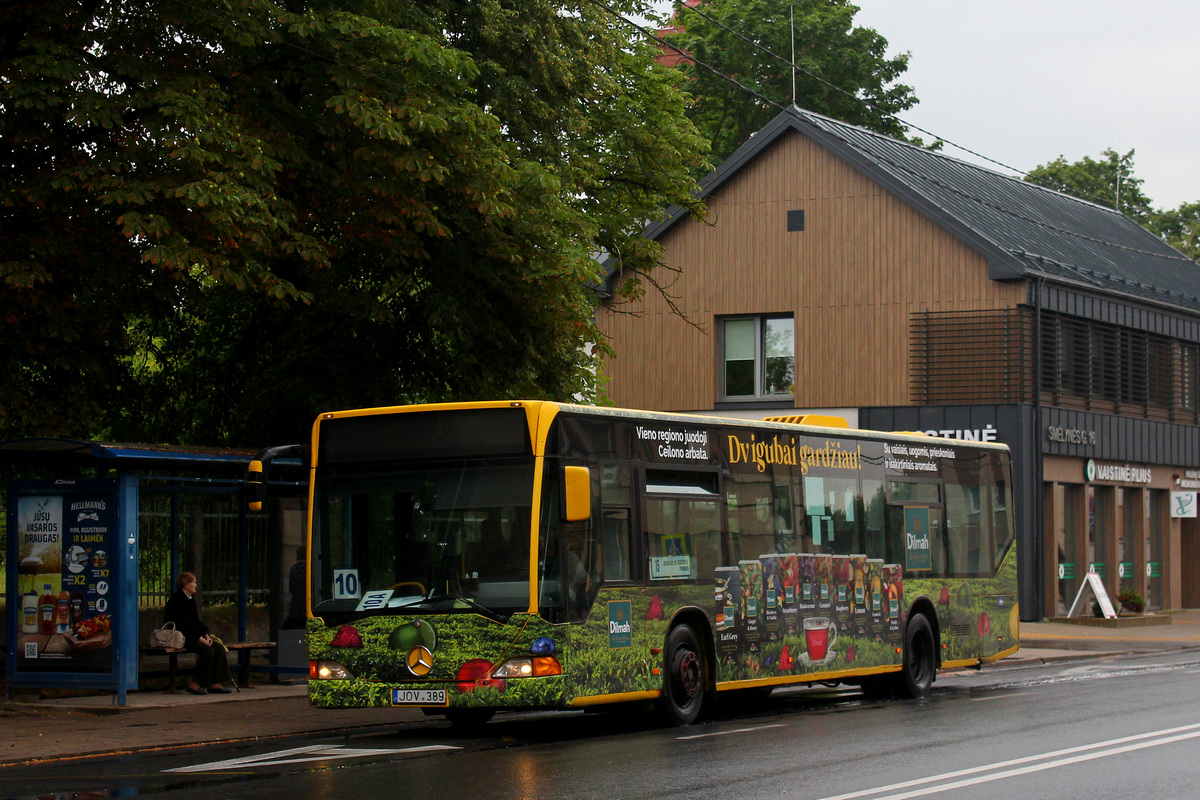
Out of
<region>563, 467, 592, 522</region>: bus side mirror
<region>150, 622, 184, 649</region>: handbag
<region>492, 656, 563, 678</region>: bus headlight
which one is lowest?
<region>150, 622, 184, 649</region>: handbag

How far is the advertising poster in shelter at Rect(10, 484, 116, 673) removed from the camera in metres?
16.6

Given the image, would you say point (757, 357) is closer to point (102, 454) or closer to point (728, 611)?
point (728, 611)

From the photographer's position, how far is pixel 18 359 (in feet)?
55.8

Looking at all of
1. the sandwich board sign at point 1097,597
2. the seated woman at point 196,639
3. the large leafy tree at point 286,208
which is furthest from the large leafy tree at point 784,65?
the seated woman at point 196,639

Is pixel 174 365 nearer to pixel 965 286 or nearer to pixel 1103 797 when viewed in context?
pixel 1103 797

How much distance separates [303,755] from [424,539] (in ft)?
6.37

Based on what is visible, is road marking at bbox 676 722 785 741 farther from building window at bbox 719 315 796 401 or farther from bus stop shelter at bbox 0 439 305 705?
building window at bbox 719 315 796 401

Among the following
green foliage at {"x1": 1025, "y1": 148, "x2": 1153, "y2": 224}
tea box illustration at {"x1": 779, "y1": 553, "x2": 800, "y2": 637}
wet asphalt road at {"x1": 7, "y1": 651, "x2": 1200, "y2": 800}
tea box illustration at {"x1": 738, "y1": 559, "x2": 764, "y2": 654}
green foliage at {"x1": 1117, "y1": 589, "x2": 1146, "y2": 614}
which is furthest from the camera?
green foliage at {"x1": 1025, "y1": 148, "x2": 1153, "y2": 224}

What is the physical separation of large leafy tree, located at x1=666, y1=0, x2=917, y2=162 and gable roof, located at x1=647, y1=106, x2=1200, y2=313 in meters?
9.56

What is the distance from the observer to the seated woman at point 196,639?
1769 centimetres

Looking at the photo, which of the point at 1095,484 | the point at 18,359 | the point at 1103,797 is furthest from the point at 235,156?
the point at 1095,484

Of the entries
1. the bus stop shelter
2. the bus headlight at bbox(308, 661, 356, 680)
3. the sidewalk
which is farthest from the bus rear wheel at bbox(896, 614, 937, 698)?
the bus headlight at bbox(308, 661, 356, 680)

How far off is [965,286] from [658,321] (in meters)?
7.37

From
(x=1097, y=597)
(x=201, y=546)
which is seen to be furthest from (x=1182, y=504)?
(x=201, y=546)
